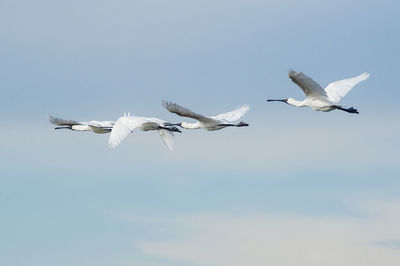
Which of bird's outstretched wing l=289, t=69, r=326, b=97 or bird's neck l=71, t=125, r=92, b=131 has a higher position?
bird's neck l=71, t=125, r=92, b=131

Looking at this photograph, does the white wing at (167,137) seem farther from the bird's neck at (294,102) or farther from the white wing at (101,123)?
the bird's neck at (294,102)

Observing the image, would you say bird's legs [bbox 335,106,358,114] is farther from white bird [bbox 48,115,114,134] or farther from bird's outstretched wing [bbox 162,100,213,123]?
white bird [bbox 48,115,114,134]

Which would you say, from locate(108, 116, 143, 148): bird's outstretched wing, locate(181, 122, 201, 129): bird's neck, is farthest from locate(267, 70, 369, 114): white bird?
locate(108, 116, 143, 148): bird's outstretched wing

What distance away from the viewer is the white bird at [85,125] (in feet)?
244

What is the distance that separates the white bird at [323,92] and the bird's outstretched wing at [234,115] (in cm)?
252

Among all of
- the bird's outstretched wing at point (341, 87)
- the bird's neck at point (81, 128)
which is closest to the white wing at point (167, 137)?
the bird's neck at point (81, 128)

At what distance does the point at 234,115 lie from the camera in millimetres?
70250

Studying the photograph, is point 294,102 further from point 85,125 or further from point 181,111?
point 85,125

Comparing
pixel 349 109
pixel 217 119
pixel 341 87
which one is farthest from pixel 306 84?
pixel 217 119

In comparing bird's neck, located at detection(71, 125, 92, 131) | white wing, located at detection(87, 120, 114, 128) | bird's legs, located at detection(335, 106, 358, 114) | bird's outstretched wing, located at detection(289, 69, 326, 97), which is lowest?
bird's legs, located at detection(335, 106, 358, 114)

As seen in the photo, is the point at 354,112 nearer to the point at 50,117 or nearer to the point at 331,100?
the point at 331,100

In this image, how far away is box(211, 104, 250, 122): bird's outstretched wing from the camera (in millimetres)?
69750

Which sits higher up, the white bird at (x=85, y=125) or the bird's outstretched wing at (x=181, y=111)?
the white bird at (x=85, y=125)

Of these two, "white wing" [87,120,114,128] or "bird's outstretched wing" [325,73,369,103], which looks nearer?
"bird's outstretched wing" [325,73,369,103]
